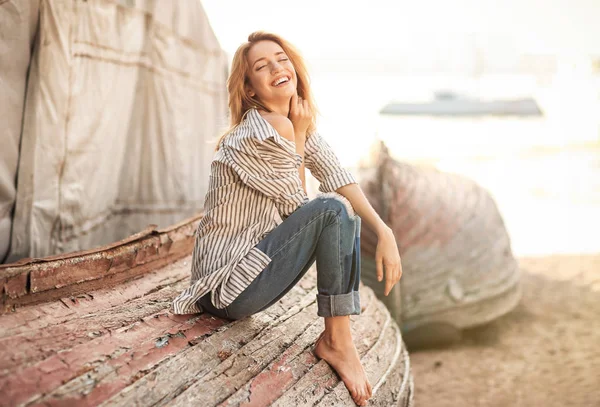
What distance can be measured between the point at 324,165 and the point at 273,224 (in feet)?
1.06

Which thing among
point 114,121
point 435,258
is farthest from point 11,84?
point 435,258

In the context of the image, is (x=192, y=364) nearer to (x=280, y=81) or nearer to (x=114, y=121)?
(x=280, y=81)

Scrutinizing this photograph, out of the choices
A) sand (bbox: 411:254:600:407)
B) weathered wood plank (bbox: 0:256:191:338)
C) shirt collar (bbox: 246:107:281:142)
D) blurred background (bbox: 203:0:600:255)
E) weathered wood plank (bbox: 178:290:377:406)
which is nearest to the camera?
weathered wood plank (bbox: 178:290:377:406)

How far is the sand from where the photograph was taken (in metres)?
4.27

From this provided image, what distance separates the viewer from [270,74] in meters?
2.32

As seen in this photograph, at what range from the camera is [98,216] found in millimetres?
3658

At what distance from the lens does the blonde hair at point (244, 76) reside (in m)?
2.35

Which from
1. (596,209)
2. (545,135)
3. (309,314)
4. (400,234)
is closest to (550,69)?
(545,135)

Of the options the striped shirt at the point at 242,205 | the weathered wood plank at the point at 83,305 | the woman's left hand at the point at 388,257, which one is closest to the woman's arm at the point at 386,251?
the woman's left hand at the point at 388,257

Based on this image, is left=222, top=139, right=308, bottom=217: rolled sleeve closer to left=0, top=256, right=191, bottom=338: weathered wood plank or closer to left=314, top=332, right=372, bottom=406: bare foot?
left=314, top=332, right=372, bottom=406: bare foot

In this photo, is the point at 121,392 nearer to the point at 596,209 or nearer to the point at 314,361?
the point at 314,361

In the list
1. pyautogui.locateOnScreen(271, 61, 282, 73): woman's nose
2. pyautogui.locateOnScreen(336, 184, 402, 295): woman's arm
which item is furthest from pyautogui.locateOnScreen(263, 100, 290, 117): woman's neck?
pyautogui.locateOnScreen(336, 184, 402, 295): woman's arm

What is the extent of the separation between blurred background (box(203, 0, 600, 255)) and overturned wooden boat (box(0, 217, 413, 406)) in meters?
0.92

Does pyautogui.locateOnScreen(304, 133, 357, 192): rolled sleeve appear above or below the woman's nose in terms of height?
below
